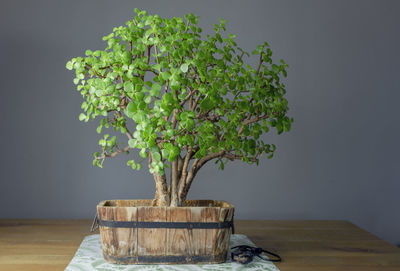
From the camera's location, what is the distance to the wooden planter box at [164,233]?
54.5 inches

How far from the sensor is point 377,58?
2.45 metres

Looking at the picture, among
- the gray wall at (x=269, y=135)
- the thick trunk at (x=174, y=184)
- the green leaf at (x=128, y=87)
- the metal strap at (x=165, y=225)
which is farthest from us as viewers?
the gray wall at (x=269, y=135)

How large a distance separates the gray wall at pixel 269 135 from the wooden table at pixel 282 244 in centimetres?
17

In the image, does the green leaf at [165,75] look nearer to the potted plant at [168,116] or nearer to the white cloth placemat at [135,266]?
the potted plant at [168,116]

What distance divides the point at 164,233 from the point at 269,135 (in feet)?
3.78

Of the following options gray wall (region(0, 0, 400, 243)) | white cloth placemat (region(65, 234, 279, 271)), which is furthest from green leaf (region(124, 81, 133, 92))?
gray wall (region(0, 0, 400, 243))

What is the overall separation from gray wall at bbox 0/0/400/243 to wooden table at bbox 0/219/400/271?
0.17m

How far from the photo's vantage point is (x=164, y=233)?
1.39 meters

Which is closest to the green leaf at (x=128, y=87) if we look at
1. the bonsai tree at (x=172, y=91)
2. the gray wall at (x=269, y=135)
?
the bonsai tree at (x=172, y=91)

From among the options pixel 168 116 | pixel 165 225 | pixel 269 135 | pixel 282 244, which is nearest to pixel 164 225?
pixel 165 225

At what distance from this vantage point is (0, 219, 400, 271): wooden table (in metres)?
1.46

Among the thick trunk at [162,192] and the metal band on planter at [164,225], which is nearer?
the metal band on planter at [164,225]

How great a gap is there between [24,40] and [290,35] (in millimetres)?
1447

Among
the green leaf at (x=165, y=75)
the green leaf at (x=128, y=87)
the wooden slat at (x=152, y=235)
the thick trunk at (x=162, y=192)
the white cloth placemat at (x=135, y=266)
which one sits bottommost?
the white cloth placemat at (x=135, y=266)
